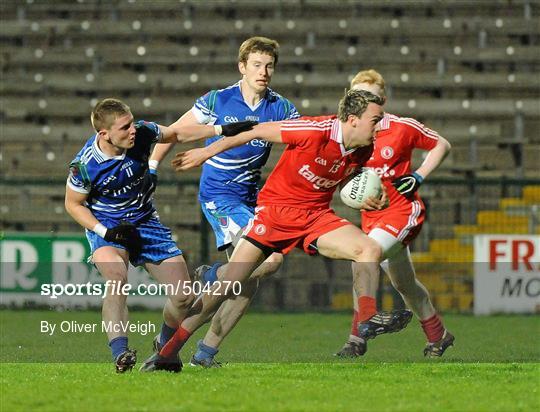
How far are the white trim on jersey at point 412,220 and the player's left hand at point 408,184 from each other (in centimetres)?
35

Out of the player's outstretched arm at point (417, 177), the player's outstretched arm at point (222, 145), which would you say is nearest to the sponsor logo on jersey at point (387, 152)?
the player's outstretched arm at point (417, 177)

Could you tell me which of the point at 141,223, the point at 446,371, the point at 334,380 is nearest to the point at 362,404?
the point at 334,380

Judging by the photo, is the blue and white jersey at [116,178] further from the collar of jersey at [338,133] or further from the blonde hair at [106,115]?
the collar of jersey at [338,133]

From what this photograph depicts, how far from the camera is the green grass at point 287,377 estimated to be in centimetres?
613

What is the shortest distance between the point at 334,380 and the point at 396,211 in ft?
7.23

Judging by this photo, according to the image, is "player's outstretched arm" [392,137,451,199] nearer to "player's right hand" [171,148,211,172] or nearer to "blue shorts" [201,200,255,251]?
"blue shorts" [201,200,255,251]

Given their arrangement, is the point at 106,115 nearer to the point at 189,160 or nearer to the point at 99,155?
the point at 99,155

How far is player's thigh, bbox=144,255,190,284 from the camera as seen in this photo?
306 inches

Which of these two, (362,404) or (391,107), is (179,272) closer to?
(362,404)

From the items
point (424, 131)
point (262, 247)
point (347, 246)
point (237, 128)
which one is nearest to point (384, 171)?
point (424, 131)

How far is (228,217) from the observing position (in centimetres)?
861

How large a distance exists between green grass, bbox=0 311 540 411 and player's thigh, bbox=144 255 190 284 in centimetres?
61

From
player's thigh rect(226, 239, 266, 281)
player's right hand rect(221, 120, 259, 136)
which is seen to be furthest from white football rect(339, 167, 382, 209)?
player's right hand rect(221, 120, 259, 136)

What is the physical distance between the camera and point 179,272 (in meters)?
7.78
